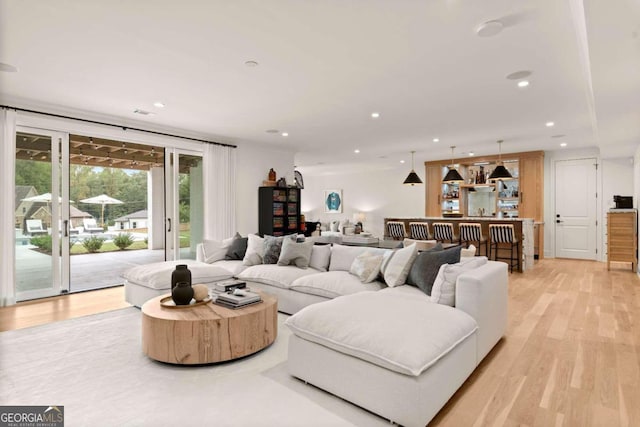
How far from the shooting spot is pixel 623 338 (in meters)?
3.19

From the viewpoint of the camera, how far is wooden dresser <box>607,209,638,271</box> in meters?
6.41

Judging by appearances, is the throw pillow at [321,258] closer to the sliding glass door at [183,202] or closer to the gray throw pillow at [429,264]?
the gray throw pillow at [429,264]

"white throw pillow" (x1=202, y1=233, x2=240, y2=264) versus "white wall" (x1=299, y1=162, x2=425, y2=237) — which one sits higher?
"white wall" (x1=299, y1=162, x2=425, y2=237)

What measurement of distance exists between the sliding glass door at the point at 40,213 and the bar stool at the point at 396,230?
596 cm

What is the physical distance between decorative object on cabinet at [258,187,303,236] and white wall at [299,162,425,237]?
169 inches

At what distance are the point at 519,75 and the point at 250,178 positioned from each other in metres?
5.08

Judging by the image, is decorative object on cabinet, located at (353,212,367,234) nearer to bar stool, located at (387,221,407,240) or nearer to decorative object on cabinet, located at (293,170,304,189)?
decorative object on cabinet, located at (293,170,304,189)

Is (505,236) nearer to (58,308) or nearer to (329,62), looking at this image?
(329,62)

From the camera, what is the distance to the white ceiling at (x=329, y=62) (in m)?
2.44

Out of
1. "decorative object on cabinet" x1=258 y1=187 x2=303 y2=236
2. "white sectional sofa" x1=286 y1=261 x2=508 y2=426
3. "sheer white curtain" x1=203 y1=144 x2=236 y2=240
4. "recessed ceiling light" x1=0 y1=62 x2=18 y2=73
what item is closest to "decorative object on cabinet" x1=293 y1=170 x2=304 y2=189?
"decorative object on cabinet" x1=258 y1=187 x2=303 y2=236

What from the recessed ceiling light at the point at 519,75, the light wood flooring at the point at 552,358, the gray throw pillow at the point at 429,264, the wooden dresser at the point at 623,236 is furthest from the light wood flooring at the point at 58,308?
the wooden dresser at the point at 623,236

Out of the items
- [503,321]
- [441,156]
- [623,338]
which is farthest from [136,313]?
[441,156]

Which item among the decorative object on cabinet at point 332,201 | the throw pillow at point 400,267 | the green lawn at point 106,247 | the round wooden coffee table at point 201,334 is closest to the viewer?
the round wooden coffee table at point 201,334

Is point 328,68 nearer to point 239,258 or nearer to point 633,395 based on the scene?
point 239,258
